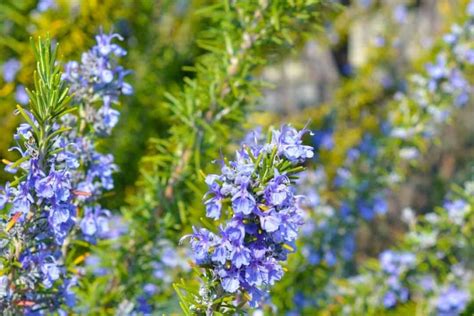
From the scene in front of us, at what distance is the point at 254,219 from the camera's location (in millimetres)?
863

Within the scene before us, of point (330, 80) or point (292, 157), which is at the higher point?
point (330, 80)

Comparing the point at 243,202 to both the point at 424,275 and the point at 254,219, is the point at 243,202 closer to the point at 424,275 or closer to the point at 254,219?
the point at 254,219

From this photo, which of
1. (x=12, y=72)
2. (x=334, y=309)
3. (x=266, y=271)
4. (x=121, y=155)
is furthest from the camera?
(x=121, y=155)

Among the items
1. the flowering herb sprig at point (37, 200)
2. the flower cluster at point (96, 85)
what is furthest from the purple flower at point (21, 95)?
the flowering herb sprig at point (37, 200)

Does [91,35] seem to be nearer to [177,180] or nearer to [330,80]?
[177,180]

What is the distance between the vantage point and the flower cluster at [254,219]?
83 centimetres

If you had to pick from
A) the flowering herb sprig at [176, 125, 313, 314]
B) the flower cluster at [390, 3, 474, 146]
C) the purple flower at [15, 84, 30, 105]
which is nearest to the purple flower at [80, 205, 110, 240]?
the flowering herb sprig at [176, 125, 313, 314]

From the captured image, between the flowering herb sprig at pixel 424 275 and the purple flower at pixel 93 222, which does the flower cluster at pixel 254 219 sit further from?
the flowering herb sprig at pixel 424 275

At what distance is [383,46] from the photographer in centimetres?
302

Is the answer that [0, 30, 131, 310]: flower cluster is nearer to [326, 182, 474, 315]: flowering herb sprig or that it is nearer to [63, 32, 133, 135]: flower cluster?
[63, 32, 133, 135]: flower cluster

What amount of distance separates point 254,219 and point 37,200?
290mm

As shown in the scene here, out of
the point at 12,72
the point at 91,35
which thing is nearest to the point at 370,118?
the point at 91,35

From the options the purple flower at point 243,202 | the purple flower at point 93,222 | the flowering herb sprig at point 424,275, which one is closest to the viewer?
the purple flower at point 243,202

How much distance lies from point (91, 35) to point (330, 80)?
6.42ft
